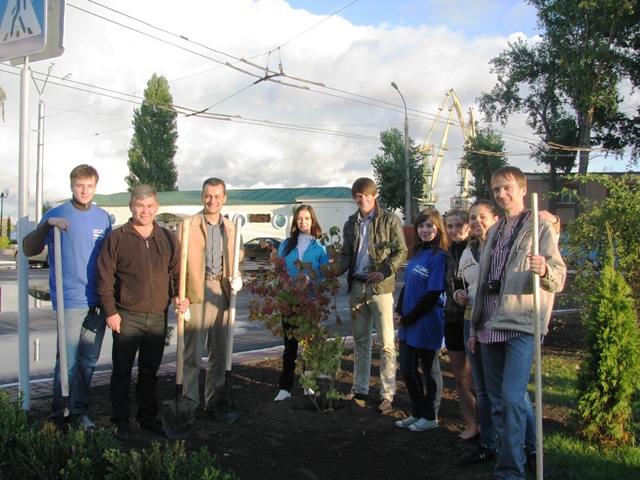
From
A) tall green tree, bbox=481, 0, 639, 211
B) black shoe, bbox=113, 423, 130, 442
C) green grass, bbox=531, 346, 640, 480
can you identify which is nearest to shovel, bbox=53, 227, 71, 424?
black shoe, bbox=113, 423, 130, 442

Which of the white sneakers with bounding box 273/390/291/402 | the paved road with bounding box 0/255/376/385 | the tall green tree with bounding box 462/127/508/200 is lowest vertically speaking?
the paved road with bounding box 0/255/376/385

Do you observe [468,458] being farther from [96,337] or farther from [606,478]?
[96,337]

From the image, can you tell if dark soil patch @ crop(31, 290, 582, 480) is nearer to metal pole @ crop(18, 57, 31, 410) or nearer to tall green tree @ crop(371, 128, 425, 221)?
metal pole @ crop(18, 57, 31, 410)

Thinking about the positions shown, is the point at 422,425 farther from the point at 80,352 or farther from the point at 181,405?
the point at 80,352

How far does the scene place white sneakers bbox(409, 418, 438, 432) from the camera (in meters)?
4.85

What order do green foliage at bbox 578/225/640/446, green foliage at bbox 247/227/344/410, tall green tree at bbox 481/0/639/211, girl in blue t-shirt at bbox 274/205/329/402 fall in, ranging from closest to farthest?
1. green foliage at bbox 578/225/640/446
2. green foliage at bbox 247/227/344/410
3. girl in blue t-shirt at bbox 274/205/329/402
4. tall green tree at bbox 481/0/639/211

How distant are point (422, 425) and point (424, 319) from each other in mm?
860

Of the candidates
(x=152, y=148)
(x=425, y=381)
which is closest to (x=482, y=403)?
(x=425, y=381)

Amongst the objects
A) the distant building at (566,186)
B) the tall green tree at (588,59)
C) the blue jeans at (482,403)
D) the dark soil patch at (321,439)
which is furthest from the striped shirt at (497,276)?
the distant building at (566,186)

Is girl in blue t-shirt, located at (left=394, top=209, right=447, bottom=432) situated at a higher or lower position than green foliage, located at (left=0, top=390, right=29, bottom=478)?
higher

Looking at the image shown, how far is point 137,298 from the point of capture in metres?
4.73

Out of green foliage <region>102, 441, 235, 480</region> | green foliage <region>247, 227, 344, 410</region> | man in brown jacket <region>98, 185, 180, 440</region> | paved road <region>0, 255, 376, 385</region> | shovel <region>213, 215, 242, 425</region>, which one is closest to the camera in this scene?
green foliage <region>102, 441, 235, 480</region>

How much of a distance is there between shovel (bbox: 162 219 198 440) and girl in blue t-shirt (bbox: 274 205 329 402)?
108 centimetres

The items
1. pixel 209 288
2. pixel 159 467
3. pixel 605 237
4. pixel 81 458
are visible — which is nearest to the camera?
pixel 159 467
